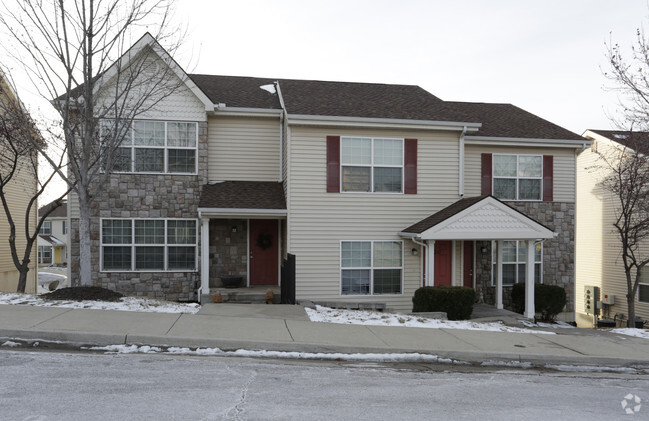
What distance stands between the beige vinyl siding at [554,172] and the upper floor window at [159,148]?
27.8ft

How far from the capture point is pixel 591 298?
75.9 feet

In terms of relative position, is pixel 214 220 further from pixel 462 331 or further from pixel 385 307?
pixel 462 331

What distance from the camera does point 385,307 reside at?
14.2 m

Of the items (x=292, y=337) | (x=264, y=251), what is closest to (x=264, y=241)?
(x=264, y=251)

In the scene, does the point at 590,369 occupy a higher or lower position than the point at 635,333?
higher

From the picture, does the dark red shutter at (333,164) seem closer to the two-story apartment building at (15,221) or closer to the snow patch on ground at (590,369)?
the snow patch on ground at (590,369)

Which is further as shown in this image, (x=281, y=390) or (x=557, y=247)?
(x=557, y=247)

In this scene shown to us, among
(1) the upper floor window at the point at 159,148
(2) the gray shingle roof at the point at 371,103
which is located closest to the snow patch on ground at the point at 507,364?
(2) the gray shingle roof at the point at 371,103

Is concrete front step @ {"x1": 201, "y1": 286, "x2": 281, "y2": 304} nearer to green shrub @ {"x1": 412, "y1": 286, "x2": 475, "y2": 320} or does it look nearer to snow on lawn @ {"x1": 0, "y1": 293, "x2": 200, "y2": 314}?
snow on lawn @ {"x1": 0, "y1": 293, "x2": 200, "y2": 314}

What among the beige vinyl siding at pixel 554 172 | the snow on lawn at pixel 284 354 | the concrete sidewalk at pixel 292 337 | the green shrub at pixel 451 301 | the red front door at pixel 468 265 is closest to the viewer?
the snow on lawn at pixel 284 354

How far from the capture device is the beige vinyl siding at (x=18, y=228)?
1941 centimetres

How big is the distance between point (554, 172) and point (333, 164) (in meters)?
7.60

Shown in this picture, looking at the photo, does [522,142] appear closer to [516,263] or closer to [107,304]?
[516,263]

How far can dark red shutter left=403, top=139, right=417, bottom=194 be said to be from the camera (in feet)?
47.4
